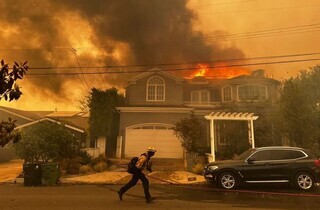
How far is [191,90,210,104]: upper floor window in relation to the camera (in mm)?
26094

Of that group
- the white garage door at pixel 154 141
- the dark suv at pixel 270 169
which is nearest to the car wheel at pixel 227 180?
the dark suv at pixel 270 169

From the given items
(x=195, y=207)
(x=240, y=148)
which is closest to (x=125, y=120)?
(x=240, y=148)

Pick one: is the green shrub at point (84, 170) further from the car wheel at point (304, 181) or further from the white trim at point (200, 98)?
the white trim at point (200, 98)

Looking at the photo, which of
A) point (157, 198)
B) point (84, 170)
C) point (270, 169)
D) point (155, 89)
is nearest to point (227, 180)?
point (270, 169)

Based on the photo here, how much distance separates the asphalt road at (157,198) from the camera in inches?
323

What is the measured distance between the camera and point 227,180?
437 inches

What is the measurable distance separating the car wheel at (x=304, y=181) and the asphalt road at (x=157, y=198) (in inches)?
18.1

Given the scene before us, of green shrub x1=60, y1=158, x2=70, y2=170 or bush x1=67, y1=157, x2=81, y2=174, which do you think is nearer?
bush x1=67, y1=157, x2=81, y2=174

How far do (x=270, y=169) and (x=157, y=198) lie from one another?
15.3ft

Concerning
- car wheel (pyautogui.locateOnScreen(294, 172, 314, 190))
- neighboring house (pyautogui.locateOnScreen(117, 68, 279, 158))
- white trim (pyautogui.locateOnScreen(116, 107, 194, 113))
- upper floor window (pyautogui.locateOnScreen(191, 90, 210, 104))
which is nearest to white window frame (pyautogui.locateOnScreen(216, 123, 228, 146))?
neighboring house (pyautogui.locateOnScreen(117, 68, 279, 158))

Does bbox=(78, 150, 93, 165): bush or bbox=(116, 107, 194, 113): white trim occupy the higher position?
bbox=(116, 107, 194, 113): white trim

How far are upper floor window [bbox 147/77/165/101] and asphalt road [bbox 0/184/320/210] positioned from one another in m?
12.7

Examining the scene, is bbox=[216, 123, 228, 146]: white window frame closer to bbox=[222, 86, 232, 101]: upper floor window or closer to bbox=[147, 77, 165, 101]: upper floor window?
bbox=[222, 86, 232, 101]: upper floor window

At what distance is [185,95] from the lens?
26516 mm
